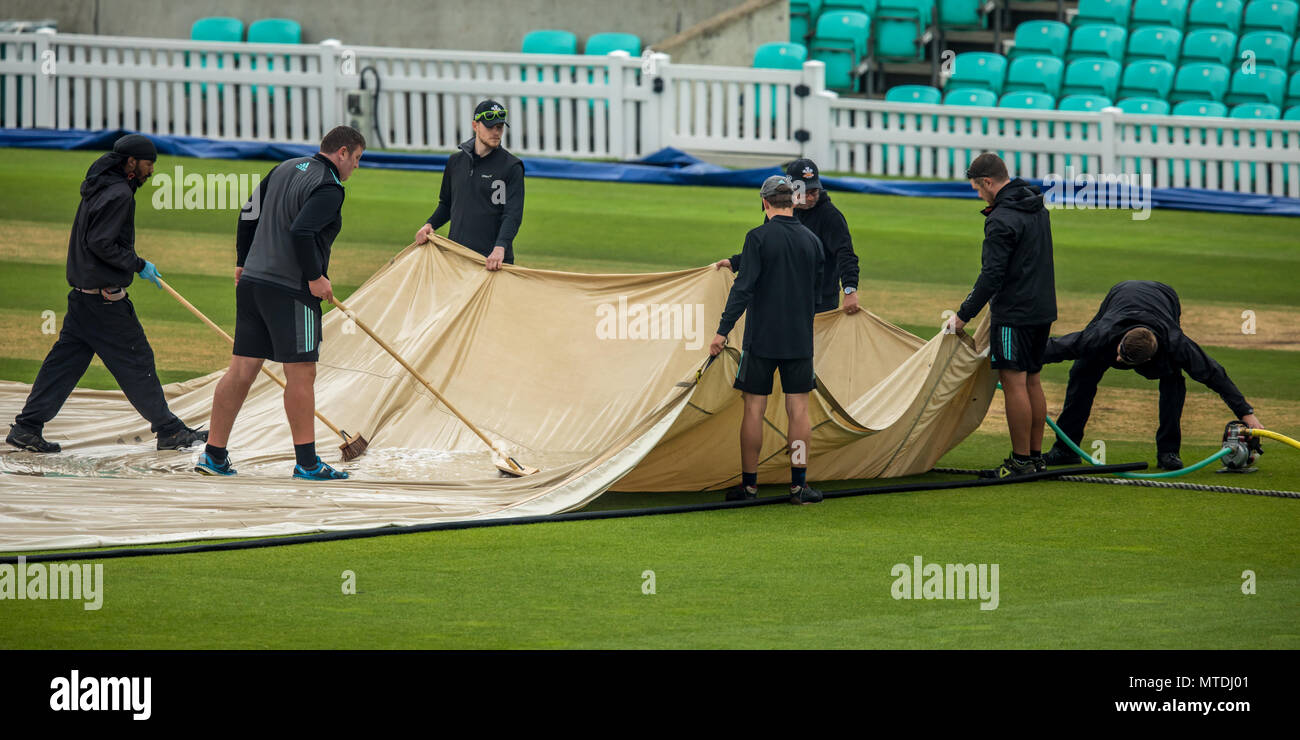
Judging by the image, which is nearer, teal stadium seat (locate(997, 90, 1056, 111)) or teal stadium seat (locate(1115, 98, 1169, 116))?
teal stadium seat (locate(1115, 98, 1169, 116))

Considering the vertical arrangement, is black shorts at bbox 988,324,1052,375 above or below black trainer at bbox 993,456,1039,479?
above

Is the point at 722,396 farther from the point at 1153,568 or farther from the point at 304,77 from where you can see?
the point at 304,77

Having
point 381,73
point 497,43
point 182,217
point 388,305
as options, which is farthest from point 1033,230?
point 497,43

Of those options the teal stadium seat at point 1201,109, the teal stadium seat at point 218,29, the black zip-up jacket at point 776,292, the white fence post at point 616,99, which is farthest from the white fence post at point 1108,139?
the teal stadium seat at point 218,29

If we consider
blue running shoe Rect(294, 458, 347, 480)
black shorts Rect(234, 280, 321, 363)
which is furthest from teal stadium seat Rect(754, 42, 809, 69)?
blue running shoe Rect(294, 458, 347, 480)

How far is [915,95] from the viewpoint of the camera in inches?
936

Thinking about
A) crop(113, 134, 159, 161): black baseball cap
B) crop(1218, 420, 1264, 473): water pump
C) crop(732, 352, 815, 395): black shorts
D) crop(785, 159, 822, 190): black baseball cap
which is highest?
crop(113, 134, 159, 161): black baseball cap

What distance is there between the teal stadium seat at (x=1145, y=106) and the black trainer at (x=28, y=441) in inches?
674

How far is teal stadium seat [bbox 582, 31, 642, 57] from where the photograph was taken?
1005 inches

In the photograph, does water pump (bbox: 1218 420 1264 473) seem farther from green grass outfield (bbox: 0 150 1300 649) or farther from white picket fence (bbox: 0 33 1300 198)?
white picket fence (bbox: 0 33 1300 198)

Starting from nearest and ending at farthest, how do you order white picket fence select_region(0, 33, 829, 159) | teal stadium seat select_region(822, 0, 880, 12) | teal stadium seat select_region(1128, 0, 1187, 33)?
white picket fence select_region(0, 33, 829, 159) < teal stadium seat select_region(1128, 0, 1187, 33) < teal stadium seat select_region(822, 0, 880, 12)

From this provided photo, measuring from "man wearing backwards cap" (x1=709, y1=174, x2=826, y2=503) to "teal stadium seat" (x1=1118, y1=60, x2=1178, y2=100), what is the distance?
630 inches

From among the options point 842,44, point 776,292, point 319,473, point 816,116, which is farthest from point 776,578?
point 842,44

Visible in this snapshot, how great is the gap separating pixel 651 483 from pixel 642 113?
560 inches
